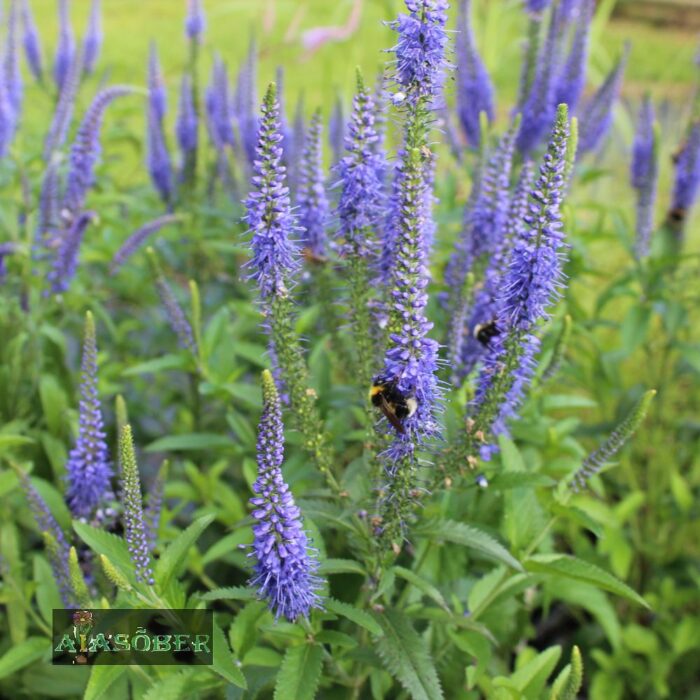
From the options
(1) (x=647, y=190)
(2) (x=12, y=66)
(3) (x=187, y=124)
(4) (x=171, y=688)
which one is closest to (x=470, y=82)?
(1) (x=647, y=190)

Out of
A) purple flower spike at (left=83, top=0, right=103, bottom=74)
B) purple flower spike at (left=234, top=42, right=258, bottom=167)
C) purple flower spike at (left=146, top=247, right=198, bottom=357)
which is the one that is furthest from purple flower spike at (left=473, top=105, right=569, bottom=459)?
purple flower spike at (left=83, top=0, right=103, bottom=74)

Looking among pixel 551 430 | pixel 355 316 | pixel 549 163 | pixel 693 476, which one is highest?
pixel 549 163

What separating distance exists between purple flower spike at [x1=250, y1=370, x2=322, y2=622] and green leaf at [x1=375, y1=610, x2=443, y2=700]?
→ 0.20 meters

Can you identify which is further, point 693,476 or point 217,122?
point 217,122

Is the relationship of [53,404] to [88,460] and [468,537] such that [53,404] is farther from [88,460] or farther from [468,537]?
[468,537]

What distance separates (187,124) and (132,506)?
3069mm

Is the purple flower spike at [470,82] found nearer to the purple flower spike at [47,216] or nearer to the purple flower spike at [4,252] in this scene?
the purple flower spike at [47,216]

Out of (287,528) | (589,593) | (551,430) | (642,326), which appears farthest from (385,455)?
(642,326)

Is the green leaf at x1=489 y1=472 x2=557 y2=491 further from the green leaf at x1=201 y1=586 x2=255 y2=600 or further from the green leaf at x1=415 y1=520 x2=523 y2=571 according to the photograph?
the green leaf at x1=201 y1=586 x2=255 y2=600

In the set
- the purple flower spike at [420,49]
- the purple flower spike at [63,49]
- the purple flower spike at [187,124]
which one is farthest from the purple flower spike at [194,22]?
the purple flower spike at [420,49]

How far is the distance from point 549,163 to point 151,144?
316 centimetres

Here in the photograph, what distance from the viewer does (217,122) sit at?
4.44 m

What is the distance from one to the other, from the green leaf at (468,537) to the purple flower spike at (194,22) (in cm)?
342

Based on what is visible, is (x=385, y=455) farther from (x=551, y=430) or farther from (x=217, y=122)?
(x=217, y=122)
